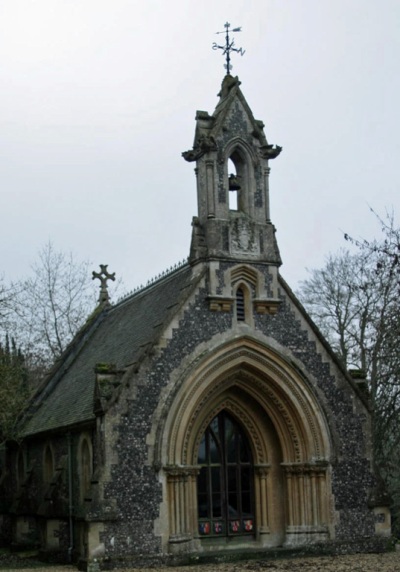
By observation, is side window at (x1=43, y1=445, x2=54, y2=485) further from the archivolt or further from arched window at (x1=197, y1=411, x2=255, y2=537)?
the archivolt

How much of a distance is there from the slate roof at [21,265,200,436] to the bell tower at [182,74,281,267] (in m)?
1.22

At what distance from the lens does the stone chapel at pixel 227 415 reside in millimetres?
22094

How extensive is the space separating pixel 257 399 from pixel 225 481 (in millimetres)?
2302

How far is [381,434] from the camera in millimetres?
28188

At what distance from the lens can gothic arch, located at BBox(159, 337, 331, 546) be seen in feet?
75.7

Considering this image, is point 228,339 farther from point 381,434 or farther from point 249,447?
point 381,434

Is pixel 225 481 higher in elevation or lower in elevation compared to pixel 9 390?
lower

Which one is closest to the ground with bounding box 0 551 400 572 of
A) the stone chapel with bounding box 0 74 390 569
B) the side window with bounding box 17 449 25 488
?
the stone chapel with bounding box 0 74 390 569

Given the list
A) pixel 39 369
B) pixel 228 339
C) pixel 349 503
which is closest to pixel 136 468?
pixel 228 339

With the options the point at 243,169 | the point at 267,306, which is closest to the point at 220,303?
the point at 267,306

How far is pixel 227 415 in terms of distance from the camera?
81.2 feet

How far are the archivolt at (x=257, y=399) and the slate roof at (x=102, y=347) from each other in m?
1.81

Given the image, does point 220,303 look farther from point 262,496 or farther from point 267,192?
point 262,496

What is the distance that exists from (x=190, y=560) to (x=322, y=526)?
12.4 ft
